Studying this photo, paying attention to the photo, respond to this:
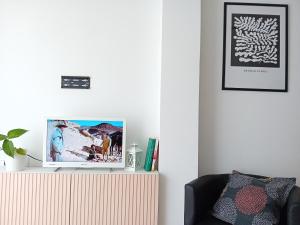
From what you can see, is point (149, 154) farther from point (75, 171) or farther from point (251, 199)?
point (251, 199)

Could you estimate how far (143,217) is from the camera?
89.0 inches

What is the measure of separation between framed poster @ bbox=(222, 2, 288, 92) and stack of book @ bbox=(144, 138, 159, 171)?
35.4 inches

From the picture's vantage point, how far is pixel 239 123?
8.57 feet

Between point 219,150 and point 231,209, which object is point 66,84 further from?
point 231,209

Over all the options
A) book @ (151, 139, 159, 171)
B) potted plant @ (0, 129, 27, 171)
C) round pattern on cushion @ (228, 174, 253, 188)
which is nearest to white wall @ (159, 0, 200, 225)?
book @ (151, 139, 159, 171)

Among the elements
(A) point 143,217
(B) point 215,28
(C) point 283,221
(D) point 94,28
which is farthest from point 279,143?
(D) point 94,28

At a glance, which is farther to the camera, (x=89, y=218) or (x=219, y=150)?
(x=219, y=150)

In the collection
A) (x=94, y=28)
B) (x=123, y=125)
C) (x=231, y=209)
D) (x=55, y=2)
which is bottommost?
(x=231, y=209)

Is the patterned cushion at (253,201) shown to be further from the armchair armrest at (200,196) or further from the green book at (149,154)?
the green book at (149,154)

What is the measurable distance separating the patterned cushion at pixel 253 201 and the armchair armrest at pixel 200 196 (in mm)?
89

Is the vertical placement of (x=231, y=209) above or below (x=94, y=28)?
below

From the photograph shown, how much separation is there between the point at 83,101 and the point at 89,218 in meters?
1.07

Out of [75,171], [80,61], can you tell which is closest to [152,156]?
[75,171]

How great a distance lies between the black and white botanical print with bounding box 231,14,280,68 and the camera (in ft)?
8.55
